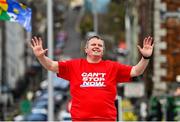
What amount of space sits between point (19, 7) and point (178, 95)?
554cm

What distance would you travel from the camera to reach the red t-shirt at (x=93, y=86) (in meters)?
7.92

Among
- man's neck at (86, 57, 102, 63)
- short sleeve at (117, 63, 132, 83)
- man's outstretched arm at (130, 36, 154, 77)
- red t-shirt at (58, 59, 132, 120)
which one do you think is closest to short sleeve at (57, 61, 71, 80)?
red t-shirt at (58, 59, 132, 120)

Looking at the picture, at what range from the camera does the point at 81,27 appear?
93.9m

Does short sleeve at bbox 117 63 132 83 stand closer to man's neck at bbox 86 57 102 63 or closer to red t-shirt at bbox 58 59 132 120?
red t-shirt at bbox 58 59 132 120

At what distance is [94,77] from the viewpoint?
7.98 meters

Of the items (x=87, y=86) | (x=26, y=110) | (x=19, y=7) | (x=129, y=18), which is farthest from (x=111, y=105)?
(x=129, y=18)

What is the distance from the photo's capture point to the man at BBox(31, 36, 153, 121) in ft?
26.0

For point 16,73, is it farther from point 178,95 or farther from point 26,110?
point 178,95

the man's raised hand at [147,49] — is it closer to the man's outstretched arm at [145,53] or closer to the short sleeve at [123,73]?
the man's outstretched arm at [145,53]

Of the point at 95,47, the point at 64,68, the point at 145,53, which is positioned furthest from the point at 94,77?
the point at 145,53

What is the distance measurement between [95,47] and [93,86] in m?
0.40

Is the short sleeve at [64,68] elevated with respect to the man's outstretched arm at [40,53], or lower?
lower

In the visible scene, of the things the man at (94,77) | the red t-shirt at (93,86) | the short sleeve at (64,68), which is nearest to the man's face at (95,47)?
the man at (94,77)

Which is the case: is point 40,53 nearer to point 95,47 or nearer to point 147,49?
point 95,47
